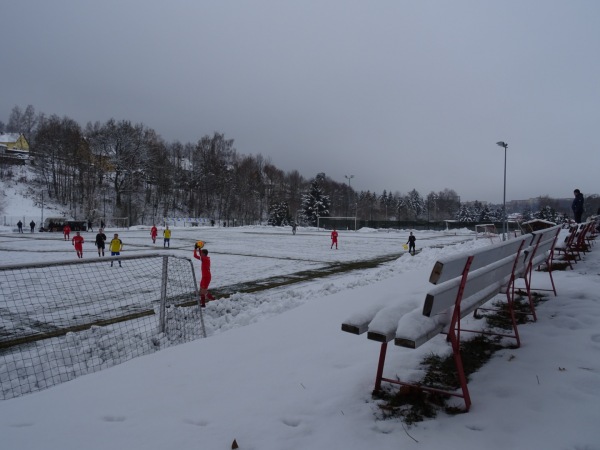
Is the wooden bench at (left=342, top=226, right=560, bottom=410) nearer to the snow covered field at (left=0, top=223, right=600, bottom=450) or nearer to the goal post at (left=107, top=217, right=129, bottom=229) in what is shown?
the snow covered field at (left=0, top=223, right=600, bottom=450)

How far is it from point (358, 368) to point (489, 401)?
116 centimetres

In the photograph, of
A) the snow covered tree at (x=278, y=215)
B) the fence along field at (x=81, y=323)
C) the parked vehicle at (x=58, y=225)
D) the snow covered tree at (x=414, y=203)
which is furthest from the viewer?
the snow covered tree at (x=414, y=203)

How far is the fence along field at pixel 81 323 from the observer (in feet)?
18.3

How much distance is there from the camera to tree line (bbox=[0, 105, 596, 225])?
72.9 meters

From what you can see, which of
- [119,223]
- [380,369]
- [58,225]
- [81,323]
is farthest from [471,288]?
[119,223]

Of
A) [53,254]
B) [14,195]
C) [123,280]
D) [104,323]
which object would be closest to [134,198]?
[14,195]

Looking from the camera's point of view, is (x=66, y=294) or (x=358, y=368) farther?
(x=66, y=294)

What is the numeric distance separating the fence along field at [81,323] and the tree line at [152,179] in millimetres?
54980

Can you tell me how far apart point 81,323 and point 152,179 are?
77593 mm

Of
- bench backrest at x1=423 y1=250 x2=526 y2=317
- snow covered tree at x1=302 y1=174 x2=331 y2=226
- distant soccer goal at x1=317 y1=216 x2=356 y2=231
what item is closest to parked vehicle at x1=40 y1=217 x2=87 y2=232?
distant soccer goal at x1=317 y1=216 x2=356 y2=231

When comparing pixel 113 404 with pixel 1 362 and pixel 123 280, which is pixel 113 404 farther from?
pixel 123 280

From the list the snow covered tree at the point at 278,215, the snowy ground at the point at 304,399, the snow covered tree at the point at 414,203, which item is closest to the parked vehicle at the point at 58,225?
the snow covered tree at the point at 278,215

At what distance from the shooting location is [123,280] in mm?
13359

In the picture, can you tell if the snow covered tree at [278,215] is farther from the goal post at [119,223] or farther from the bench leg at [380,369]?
the bench leg at [380,369]
